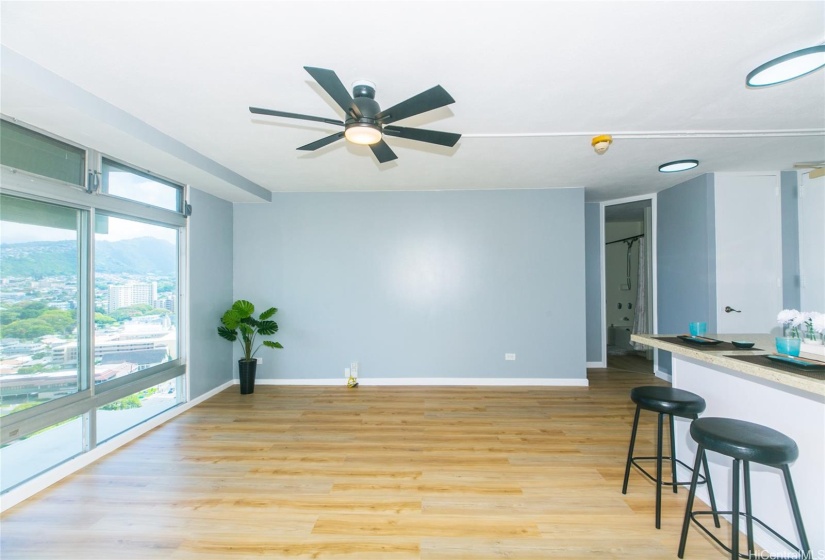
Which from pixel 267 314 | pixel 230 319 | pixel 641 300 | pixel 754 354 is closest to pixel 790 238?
pixel 641 300

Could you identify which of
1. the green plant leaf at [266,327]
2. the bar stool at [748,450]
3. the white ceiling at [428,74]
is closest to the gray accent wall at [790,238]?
the white ceiling at [428,74]

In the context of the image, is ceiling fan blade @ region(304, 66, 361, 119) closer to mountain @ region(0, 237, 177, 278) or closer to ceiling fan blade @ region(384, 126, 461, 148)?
ceiling fan blade @ region(384, 126, 461, 148)

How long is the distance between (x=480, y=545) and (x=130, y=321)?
3555 mm

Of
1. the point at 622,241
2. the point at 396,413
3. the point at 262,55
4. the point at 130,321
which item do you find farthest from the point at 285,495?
the point at 622,241

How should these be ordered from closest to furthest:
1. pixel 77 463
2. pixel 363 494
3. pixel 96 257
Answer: pixel 363 494, pixel 77 463, pixel 96 257

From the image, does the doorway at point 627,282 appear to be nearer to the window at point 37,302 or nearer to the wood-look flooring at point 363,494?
the wood-look flooring at point 363,494

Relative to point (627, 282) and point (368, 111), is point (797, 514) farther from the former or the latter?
point (627, 282)

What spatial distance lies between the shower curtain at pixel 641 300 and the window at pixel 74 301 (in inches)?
297

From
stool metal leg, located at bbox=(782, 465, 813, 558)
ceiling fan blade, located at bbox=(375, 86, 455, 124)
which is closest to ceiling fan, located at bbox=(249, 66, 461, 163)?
ceiling fan blade, located at bbox=(375, 86, 455, 124)

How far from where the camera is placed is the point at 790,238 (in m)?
4.04

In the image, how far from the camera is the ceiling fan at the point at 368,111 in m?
1.68

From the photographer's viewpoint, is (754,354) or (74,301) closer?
(754,354)

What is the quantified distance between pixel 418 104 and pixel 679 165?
3.32 meters

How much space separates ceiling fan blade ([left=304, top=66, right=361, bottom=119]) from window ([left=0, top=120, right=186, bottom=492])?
2301mm
